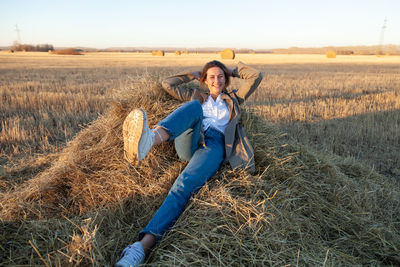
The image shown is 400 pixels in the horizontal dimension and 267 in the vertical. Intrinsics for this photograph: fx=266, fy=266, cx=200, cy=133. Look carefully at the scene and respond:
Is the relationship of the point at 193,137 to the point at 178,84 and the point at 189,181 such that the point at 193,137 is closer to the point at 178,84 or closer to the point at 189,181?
the point at 189,181

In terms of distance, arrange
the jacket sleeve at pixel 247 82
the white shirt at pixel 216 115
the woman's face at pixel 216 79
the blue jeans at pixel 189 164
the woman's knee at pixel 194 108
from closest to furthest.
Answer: the blue jeans at pixel 189 164
the woman's knee at pixel 194 108
the white shirt at pixel 216 115
the woman's face at pixel 216 79
the jacket sleeve at pixel 247 82

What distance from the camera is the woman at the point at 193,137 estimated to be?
6.73 feet

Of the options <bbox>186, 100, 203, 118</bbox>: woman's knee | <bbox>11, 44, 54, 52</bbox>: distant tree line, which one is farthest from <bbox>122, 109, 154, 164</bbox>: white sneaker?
<bbox>11, 44, 54, 52</bbox>: distant tree line

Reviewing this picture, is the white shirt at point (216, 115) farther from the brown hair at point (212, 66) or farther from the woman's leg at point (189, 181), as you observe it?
the brown hair at point (212, 66)

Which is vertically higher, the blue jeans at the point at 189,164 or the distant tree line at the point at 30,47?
the distant tree line at the point at 30,47

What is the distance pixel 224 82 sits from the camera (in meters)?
3.31

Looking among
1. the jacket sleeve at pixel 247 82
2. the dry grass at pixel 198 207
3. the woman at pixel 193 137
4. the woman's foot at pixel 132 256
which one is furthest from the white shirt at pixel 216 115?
the woman's foot at pixel 132 256

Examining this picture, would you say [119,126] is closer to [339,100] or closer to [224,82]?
[224,82]

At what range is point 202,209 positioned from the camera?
7.36 feet

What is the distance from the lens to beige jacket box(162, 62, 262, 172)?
109 inches

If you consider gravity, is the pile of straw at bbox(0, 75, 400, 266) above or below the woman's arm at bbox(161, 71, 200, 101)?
below

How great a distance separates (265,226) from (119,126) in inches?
80.5

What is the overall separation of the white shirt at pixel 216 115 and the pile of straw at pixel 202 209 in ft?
1.37

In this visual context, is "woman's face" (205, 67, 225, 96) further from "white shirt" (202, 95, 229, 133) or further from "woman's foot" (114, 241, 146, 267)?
"woman's foot" (114, 241, 146, 267)
